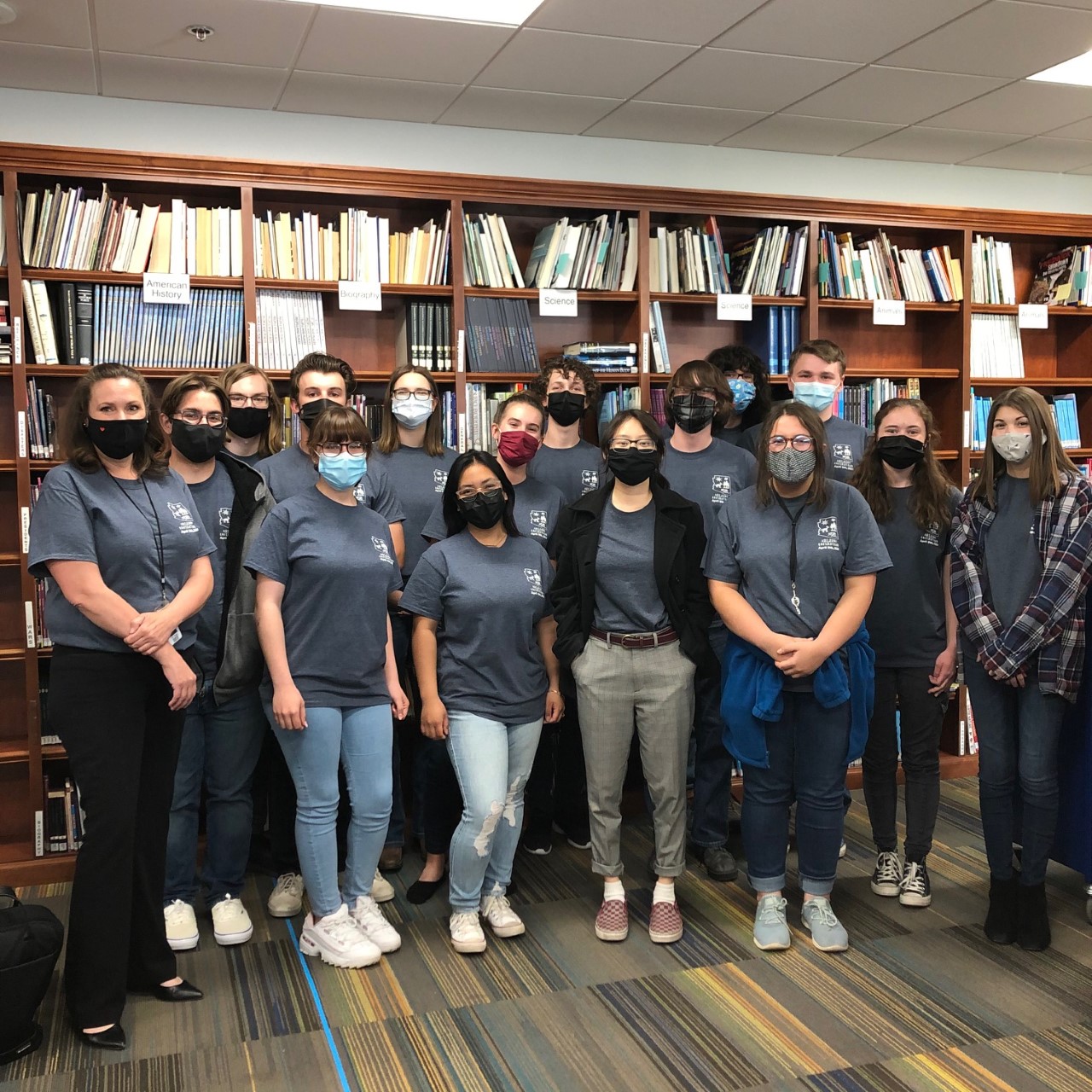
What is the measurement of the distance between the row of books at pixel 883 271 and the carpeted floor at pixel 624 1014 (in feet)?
9.30

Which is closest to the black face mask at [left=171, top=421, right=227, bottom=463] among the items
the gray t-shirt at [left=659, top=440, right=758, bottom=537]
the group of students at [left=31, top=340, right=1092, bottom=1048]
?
the group of students at [left=31, top=340, right=1092, bottom=1048]

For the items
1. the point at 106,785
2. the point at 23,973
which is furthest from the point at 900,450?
the point at 23,973

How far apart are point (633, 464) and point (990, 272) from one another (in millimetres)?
3106

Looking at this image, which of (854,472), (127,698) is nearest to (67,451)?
(127,698)

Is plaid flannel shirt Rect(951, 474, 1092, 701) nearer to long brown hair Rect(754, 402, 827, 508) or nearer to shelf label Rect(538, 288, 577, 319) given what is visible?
long brown hair Rect(754, 402, 827, 508)

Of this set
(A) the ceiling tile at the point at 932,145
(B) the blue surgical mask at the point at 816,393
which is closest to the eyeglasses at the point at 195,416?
(B) the blue surgical mask at the point at 816,393

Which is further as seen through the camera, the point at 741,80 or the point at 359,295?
the point at 359,295

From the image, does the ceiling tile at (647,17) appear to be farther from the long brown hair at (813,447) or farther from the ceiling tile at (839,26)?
the long brown hair at (813,447)

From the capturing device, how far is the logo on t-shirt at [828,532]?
308 cm

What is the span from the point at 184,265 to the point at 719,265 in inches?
90.8

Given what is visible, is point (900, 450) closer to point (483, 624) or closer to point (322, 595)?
point (483, 624)

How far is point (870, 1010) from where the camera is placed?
9.17 ft

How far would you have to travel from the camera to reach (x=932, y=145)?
5172 mm

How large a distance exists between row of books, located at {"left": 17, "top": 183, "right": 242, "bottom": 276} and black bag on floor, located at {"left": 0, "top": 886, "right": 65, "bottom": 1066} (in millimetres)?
2434
